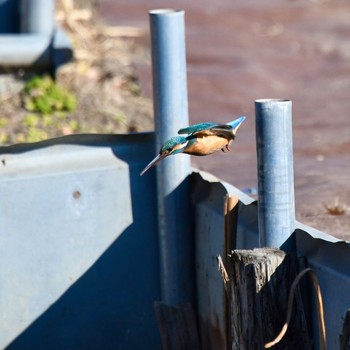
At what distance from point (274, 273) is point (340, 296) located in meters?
0.22

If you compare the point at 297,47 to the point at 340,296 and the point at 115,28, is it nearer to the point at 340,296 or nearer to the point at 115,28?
the point at 115,28

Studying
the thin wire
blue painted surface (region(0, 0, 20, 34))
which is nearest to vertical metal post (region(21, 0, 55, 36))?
blue painted surface (region(0, 0, 20, 34))

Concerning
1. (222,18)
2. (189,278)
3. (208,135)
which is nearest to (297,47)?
(222,18)

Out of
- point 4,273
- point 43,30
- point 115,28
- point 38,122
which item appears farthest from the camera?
point 115,28

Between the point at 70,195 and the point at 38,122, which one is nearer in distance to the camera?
the point at 70,195

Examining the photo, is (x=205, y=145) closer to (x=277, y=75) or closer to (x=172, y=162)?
(x=172, y=162)

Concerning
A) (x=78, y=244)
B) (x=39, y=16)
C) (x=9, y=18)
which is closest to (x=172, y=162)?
(x=78, y=244)

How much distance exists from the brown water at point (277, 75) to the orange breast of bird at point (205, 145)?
38.6 inches

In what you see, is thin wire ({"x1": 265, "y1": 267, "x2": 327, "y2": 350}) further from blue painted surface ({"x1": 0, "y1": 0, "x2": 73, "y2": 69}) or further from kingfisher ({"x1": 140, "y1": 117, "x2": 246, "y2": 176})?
blue painted surface ({"x1": 0, "y1": 0, "x2": 73, "y2": 69})

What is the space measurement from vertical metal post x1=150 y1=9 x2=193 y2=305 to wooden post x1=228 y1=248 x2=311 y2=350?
0.94 m

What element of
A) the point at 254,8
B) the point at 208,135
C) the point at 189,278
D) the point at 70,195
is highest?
the point at 254,8

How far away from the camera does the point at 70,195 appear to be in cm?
398

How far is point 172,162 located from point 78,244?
1.77 ft

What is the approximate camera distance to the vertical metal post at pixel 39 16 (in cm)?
665
